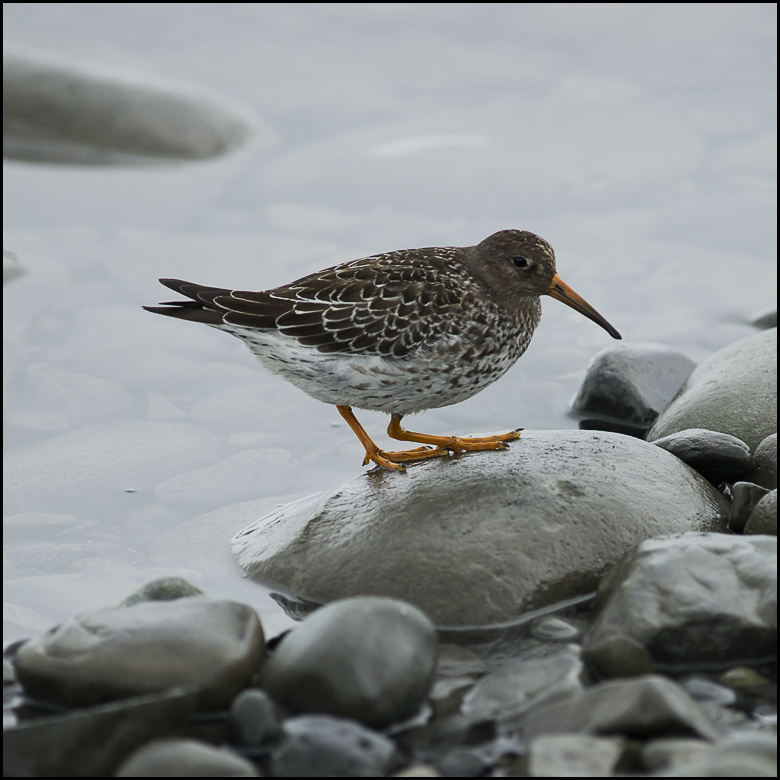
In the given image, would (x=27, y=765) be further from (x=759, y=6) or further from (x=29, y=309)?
(x=759, y=6)

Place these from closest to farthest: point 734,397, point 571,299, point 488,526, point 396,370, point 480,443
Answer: point 488,526 → point 396,370 → point 480,443 → point 571,299 → point 734,397

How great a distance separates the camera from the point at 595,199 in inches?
503

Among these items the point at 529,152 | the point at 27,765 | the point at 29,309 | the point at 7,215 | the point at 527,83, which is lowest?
the point at 27,765

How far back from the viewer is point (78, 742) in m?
4.71

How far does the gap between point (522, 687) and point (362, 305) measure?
115 inches

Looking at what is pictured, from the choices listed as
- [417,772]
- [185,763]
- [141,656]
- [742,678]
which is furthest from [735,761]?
[141,656]

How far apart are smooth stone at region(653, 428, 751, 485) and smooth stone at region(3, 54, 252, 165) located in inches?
Result: 356

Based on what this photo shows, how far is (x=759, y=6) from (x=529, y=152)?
19.2 feet

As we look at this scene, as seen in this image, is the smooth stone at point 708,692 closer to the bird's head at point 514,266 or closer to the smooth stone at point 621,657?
the smooth stone at point 621,657

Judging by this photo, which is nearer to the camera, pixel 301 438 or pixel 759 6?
pixel 301 438

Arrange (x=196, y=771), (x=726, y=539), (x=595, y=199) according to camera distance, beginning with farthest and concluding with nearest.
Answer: (x=595, y=199), (x=726, y=539), (x=196, y=771)

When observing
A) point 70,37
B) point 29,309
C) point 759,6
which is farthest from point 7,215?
point 759,6

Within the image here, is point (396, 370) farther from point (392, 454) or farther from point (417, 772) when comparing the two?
point (417, 772)

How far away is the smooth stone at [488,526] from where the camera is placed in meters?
6.07
